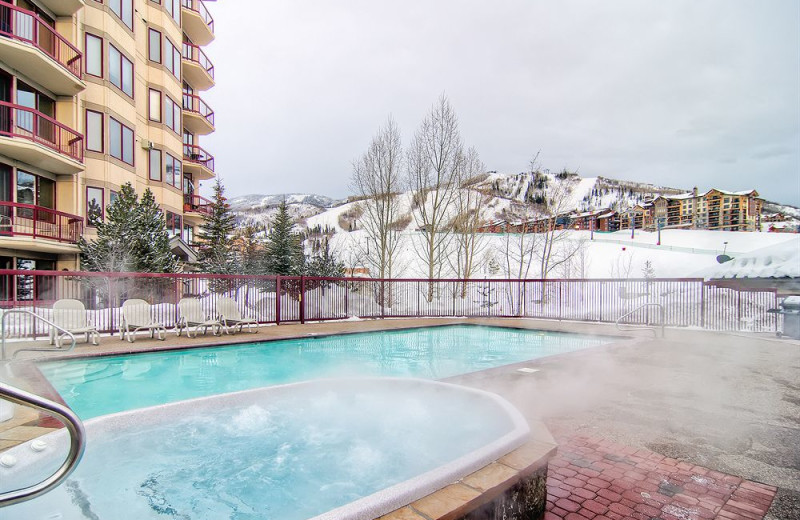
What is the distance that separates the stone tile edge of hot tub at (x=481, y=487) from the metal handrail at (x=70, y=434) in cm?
124

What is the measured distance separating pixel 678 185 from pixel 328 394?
136 m

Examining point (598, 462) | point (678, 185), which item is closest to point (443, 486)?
point (598, 462)

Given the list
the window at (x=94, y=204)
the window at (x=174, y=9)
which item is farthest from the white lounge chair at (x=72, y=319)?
the window at (x=174, y=9)

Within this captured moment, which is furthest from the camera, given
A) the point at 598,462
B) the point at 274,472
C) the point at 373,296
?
the point at 373,296

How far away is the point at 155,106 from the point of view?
19.8m

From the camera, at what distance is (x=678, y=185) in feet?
384

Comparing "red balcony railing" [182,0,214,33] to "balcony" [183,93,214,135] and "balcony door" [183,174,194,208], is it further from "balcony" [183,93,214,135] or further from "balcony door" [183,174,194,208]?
"balcony door" [183,174,194,208]

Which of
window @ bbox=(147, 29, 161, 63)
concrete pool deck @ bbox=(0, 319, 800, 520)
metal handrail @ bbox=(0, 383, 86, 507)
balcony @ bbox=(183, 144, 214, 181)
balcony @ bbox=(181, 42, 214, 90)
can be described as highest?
balcony @ bbox=(181, 42, 214, 90)

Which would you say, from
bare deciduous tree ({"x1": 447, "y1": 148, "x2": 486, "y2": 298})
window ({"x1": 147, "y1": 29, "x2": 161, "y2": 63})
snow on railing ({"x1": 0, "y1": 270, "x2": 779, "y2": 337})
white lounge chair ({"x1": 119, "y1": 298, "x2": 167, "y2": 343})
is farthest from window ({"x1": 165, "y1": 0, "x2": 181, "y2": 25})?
white lounge chair ({"x1": 119, "y1": 298, "x2": 167, "y2": 343})

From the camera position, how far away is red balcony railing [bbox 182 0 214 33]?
23.3 metres

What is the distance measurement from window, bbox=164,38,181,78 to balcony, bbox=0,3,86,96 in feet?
18.8

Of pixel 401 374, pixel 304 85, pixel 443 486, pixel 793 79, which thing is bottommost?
pixel 401 374

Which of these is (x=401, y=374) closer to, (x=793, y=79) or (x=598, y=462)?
(x=598, y=462)

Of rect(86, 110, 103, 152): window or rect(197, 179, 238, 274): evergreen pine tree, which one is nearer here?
rect(86, 110, 103, 152): window
